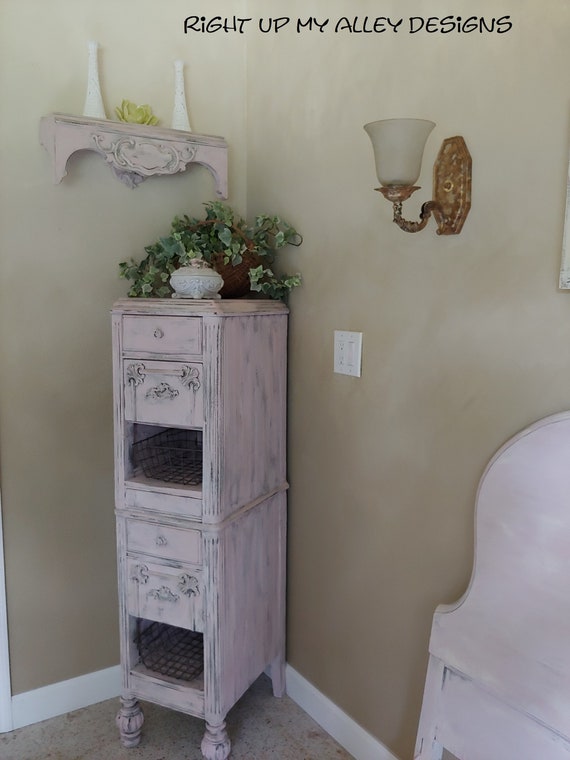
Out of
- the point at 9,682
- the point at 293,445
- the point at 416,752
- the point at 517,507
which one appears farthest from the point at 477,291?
the point at 9,682

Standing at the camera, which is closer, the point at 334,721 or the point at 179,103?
the point at 334,721

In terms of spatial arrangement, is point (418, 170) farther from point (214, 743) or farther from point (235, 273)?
point (214, 743)

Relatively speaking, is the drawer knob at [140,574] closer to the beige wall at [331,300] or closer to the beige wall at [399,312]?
the beige wall at [331,300]

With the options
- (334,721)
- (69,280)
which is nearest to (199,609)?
(334,721)

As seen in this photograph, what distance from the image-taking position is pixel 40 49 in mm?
1799

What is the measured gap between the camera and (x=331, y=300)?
180 centimetres

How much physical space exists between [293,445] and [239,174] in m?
0.92

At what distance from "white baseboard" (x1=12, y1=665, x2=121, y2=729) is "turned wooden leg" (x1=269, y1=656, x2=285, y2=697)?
51cm

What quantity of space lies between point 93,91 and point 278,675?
186 cm

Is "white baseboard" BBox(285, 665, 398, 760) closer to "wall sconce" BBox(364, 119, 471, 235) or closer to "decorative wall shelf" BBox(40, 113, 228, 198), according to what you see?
"wall sconce" BBox(364, 119, 471, 235)

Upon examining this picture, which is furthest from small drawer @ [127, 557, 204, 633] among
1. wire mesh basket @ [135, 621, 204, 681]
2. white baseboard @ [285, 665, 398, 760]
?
white baseboard @ [285, 665, 398, 760]

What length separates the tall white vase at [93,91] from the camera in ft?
6.03

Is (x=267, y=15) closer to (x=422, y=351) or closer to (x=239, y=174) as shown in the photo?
(x=239, y=174)

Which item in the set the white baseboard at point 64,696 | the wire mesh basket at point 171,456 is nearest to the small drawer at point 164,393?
the wire mesh basket at point 171,456
